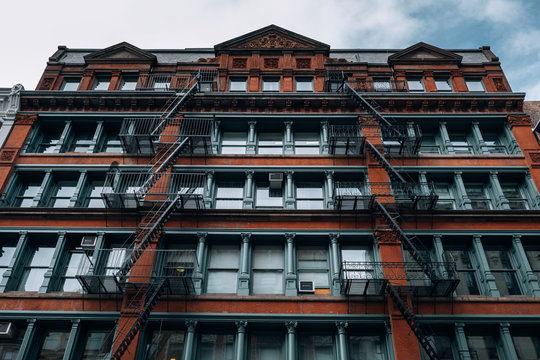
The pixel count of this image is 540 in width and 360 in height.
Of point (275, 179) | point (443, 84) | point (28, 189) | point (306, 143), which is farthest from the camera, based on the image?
point (443, 84)

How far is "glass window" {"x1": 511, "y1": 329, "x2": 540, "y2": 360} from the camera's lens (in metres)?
18.1

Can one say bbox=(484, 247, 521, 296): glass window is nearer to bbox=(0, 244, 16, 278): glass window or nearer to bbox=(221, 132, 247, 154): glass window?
bbox=(221, 132, 247, 154): glass window

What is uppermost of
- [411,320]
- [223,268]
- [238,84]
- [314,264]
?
[238,84]

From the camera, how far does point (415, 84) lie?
2755 centimetres

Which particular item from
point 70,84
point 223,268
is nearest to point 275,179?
point 223,268

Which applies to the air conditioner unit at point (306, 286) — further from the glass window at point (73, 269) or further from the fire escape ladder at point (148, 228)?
the glass window at point (73, 269)

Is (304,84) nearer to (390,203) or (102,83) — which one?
(390,203)

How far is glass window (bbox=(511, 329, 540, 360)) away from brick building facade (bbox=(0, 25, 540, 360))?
0.09 metres

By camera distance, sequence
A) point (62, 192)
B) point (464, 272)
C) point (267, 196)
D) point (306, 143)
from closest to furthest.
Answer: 1. point (464, 272)
2. point (267, 196)
3. point (62, 192)
4. point (306, 143)

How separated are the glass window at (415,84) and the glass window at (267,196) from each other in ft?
33.6

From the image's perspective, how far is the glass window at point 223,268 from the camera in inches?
787

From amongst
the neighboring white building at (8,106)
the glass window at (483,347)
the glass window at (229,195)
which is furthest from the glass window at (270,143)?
the neighboring white building at (8,106)

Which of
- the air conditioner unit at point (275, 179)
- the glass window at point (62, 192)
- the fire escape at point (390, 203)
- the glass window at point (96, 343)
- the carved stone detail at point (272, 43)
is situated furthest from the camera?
the carved stone detail at point (272, 43)

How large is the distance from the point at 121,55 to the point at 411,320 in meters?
21.8
